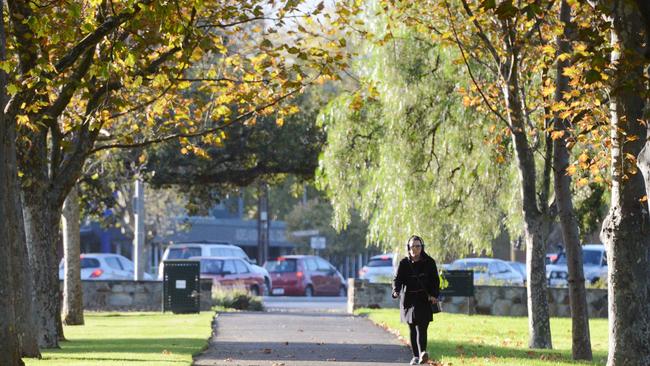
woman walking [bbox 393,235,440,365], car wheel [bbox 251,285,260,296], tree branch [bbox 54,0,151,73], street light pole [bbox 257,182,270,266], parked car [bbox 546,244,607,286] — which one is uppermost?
street light pole [bbox 257,182,270,266]

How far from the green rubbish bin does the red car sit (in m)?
19.5

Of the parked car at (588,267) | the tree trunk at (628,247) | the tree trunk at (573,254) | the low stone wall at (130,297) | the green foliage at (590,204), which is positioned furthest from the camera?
the parked car at (588,267)

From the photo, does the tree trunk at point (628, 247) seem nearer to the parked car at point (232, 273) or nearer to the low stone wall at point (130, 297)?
the low stone wall at point (130, 297)

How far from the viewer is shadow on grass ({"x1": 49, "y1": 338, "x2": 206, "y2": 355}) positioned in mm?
18812

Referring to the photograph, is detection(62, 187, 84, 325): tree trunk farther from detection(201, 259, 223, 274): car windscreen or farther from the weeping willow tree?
detection(201, 259, 223, 274): car windscreen

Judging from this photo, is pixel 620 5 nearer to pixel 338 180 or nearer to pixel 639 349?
pixel 639 349

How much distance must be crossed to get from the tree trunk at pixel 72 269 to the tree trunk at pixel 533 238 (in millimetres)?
10205

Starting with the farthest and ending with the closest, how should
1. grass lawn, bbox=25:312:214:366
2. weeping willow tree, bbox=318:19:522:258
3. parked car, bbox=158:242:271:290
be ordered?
parked car, bbox=158:242:271:290 → weeping willow tree, bbox=318:19:522:258 → grass lawn, bbox=25:312:214:366

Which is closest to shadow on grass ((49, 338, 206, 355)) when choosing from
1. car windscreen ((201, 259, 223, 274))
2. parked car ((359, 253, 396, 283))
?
car windscreen ((201, 259, 223, 274))

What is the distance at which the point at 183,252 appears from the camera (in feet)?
148

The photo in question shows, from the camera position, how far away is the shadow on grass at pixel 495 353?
706 inches

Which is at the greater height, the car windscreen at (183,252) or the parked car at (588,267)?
the car windscreen at (183,252)

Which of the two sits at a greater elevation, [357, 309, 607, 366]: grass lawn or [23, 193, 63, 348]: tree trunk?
[23, 193, 63, 348]: tree trunk

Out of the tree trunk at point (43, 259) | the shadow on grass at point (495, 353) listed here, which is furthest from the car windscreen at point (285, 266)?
the tree trunk at point (43, 259)
